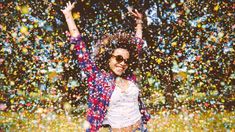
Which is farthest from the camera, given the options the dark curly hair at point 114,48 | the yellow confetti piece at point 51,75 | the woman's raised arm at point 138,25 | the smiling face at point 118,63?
the yellow confetti piece at point 51,75

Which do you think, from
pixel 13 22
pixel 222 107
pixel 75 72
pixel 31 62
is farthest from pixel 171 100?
pixel 13 22

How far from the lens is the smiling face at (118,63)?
469cm

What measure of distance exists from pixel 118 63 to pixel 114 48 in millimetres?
376

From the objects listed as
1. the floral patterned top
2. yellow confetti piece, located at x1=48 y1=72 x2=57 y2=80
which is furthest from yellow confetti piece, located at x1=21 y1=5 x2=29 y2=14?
the floral patterned top

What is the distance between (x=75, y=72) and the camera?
13414mm

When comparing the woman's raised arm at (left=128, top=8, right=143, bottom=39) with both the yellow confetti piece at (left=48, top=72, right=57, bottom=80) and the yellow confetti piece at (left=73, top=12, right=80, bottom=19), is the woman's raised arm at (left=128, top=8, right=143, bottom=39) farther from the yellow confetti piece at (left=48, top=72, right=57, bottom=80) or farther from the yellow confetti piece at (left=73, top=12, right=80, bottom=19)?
the yellow confetti piece at (left=48, top=72, right=57, bottom=80)

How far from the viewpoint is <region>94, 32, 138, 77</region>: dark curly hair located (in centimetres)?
507

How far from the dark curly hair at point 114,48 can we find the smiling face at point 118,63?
136mm

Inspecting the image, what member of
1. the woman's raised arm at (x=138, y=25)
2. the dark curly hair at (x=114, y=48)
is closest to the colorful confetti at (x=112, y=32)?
the woman's raised arm at (x=138, y=25)

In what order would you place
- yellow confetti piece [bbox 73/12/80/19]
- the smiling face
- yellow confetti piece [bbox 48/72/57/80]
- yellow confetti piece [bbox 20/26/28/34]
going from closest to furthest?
the smiling face
yellow confetti piece [bbox 73/12/80/19]
yellow confetti piece [bbox 20/26/28/34]
yellow confetti piece [bbox 48/72/57/80]

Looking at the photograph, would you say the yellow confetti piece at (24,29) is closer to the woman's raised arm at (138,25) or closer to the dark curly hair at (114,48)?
the woman's raised arm at (138,25)

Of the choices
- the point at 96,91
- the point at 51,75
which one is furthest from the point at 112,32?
the point at 96,91

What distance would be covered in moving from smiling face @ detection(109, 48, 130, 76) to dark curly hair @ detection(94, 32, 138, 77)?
0.14m

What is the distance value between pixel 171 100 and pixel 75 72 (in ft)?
13.4
